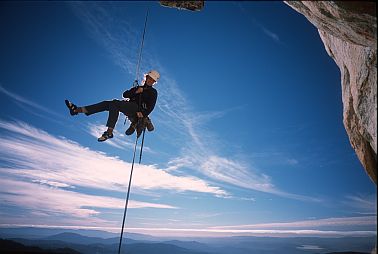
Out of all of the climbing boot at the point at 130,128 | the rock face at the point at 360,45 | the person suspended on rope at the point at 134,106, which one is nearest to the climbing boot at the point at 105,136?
the person suspended on rope at the point at 134,106

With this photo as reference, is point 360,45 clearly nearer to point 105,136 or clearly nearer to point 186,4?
point 186,4

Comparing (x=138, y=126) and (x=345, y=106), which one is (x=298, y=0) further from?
(x=138, y=126)

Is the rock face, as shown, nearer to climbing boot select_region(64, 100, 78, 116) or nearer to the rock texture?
the rock texture

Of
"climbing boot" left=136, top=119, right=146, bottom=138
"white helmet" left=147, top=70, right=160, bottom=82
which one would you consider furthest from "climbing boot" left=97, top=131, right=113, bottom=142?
"white helmet" left=147, top=70, right=160, bottom=82

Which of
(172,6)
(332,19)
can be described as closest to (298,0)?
(332,19)

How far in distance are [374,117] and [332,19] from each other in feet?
5.61

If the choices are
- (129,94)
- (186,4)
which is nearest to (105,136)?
(129,94)

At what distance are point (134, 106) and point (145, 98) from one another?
425mm

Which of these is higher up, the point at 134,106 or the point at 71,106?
the point at 134,106

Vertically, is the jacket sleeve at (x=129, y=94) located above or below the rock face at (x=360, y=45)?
above

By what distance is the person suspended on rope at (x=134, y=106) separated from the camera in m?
7.84

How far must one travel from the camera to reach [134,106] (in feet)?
26.6

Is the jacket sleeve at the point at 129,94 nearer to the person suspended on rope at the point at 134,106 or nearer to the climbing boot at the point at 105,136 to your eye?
the person suspended on rope at the point at 134,106

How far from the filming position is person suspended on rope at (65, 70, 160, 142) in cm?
784
